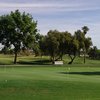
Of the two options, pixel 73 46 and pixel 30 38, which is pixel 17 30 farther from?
pixel 73 46

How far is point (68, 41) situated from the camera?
105688 millimetres

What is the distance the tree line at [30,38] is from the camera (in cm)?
10225

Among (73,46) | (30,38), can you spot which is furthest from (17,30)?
(73,46)

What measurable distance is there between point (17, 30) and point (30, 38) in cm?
360

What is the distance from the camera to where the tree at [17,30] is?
102 m

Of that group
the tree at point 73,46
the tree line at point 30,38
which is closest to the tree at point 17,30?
the tree line at point 30,38

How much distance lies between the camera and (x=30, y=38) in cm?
10269

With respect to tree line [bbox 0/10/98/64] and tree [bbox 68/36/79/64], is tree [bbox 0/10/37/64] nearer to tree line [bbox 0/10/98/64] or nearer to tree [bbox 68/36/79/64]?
tree line [bbox 0/10/98/64]

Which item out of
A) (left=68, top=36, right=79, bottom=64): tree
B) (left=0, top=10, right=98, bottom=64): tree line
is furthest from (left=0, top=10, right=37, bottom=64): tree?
(left=68, top=36, right=79, bottom=64): tree

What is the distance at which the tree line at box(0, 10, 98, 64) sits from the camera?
335ft

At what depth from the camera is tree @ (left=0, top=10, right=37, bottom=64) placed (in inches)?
4016

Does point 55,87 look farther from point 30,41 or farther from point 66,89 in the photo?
point 30,41

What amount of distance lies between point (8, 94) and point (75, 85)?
5919 mm

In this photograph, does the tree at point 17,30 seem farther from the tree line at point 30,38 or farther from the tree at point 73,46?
the tree at point 73,46
